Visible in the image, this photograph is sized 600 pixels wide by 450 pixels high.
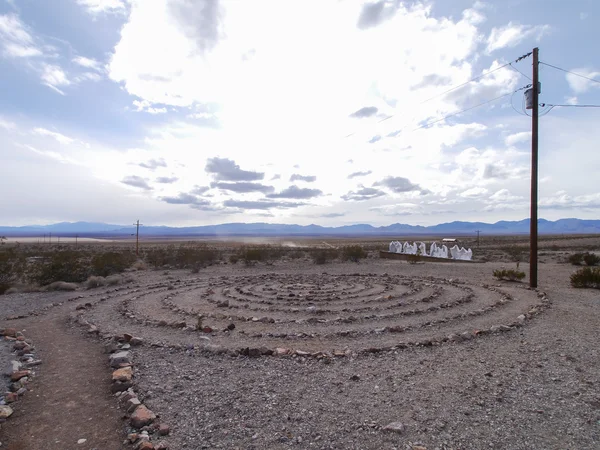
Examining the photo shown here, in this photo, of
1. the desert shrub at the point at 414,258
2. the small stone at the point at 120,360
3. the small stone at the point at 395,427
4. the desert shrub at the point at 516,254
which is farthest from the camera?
the desert shrub at the point at 516,254

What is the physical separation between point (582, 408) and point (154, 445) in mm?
5025

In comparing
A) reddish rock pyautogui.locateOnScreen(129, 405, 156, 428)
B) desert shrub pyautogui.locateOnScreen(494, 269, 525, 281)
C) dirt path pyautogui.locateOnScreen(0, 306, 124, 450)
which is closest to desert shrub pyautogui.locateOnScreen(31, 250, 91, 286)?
dirt path pyautogui.locateOnScreen(0, 306, 124, 450)

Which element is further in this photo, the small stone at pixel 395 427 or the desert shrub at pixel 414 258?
the desert shrub at pixel 414 258

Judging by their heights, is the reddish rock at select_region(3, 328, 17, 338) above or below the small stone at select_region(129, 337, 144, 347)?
below

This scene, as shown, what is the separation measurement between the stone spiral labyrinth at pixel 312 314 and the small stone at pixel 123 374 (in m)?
1.62

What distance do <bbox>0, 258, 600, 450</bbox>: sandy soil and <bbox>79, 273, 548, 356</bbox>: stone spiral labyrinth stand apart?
6cm

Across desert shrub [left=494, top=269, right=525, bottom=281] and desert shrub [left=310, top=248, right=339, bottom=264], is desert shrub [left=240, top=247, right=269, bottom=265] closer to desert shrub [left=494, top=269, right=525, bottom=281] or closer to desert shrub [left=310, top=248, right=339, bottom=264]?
desert shrub [left=310, top=248, right=339, bottom=264]

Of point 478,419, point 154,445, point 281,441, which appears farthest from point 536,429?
point 154,445

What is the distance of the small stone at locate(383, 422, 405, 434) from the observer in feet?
14.2

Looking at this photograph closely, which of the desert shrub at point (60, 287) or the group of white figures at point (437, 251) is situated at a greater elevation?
the group of white figures at point (437, 251)

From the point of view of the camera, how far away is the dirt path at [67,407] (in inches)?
175

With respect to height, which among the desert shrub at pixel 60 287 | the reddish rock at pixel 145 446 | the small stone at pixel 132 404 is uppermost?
the reddish rock at pixel 145 446

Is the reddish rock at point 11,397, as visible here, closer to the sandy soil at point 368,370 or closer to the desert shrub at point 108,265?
the sandy soil at point 368,370

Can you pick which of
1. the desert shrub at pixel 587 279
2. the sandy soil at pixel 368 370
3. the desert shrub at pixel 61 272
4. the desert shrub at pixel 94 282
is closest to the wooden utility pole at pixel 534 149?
the desert shrub at pixel 587 279
